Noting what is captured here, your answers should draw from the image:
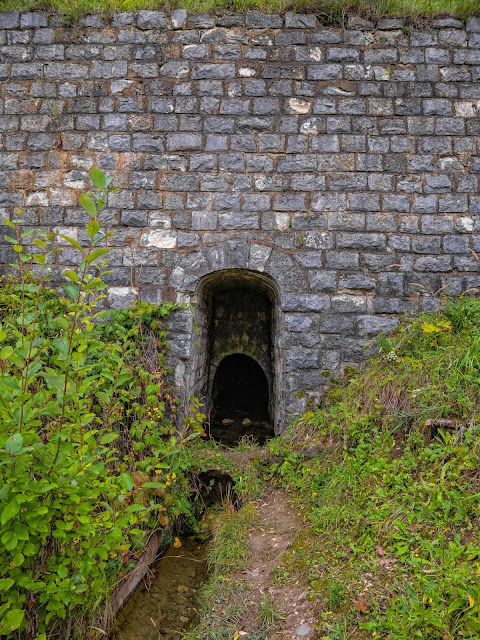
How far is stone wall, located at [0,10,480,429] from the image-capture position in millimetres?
4836

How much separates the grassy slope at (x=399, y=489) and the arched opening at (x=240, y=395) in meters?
1.71

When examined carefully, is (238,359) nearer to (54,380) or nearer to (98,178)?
(54,380)

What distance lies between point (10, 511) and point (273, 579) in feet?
6.71

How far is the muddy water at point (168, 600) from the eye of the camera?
9.96ft

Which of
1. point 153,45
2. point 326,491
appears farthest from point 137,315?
point 153,45

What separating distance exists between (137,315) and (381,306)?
7.77ft

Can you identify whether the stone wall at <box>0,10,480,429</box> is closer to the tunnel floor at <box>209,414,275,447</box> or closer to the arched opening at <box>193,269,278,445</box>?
the arched opening at <box>193,269,278,445</box>

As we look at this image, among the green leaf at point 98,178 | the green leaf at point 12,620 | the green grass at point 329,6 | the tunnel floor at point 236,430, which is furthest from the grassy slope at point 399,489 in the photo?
the green grass at point 329,6

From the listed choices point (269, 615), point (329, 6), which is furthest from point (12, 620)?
point (329, 6)

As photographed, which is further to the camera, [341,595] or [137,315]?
[137,315]

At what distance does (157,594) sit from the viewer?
3416 mm

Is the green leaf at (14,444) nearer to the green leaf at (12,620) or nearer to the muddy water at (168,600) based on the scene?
the green leaf at (12,620)

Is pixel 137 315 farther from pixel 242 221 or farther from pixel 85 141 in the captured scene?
pixel 85 141

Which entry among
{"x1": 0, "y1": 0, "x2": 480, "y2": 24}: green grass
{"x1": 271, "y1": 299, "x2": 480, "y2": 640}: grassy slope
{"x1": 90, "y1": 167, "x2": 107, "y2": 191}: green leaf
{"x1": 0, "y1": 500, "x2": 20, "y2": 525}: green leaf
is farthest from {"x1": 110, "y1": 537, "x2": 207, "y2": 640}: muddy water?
{"x1": 0, "y1": 0, "x2": 480, "y2": 24}: green grass
